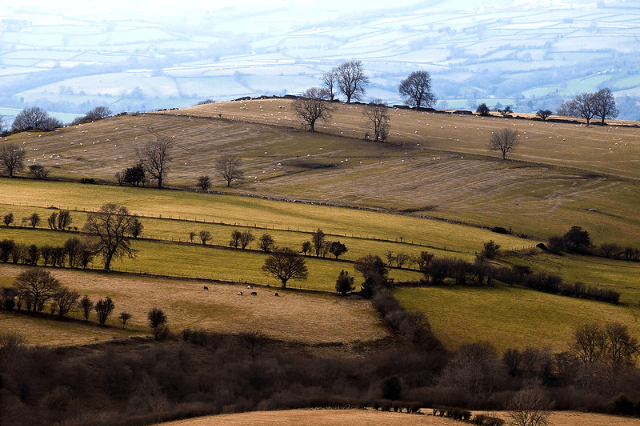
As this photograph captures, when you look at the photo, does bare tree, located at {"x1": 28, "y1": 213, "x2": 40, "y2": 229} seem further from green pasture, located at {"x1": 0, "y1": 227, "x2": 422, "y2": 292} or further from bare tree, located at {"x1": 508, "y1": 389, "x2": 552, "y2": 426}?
bare tree, located at {"x1": 508, "y1": 389, "x2": 552, "y2": 426}

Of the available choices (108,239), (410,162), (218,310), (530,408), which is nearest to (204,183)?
(410,162)

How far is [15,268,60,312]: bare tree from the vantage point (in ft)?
178

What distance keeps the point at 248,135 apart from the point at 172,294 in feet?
322

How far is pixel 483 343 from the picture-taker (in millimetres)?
56562

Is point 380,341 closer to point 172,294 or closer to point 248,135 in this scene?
point 172,294

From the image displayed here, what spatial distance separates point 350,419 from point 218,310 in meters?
19.6

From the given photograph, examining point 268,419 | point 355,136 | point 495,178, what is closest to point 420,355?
point 268,419

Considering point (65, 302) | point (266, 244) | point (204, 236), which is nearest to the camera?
point (65, 302)

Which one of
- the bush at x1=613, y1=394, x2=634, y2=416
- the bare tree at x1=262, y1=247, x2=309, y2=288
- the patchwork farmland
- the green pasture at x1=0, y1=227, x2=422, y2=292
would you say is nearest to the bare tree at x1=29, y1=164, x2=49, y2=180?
the patchwork farmland

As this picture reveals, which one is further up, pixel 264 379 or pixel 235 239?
pixel 235 239

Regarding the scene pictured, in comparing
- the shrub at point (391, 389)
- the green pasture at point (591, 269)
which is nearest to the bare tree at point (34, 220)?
the shrub at point (391, 389)

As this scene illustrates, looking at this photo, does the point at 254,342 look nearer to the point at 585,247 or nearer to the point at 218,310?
the point at 218,310

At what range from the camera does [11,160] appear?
114m

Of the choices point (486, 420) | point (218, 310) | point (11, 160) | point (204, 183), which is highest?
point (11, 160)
